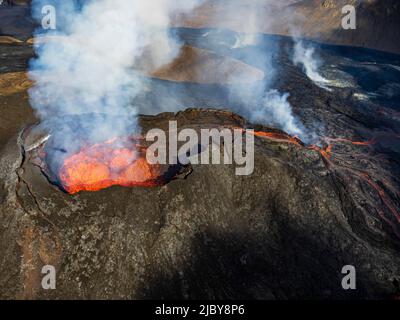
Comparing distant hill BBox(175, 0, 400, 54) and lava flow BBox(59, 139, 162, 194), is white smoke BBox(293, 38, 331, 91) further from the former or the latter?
lava flow BBox(59, 139, 162, 194)

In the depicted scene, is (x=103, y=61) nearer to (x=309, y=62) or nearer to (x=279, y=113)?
(x=279, y=113)

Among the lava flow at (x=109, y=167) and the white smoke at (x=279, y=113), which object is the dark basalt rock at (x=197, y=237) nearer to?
the lava flow at (x=109, y=167)

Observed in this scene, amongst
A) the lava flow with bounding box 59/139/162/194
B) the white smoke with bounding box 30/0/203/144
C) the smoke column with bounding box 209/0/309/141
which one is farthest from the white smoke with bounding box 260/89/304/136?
the lava flow with bounding box 59/139/162/194

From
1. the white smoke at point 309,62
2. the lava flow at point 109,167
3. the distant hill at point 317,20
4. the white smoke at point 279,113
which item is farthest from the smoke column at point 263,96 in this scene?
the lava flow at point 109,167

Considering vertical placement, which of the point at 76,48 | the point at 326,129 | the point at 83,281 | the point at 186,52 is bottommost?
the point at 83,281

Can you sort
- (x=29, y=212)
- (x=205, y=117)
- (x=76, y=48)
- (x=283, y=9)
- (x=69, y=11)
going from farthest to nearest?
(x=283, y=9) < (x=69, y=11) < (x=76, y=48) < (x=205, y=117) < (x=29, y=212)

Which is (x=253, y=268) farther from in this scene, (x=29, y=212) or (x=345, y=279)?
(x=29, y=212)

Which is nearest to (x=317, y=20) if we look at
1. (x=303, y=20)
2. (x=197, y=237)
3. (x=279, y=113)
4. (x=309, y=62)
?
(x=303, y=20)

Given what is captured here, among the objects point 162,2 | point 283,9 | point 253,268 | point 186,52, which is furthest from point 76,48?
point 283,9
